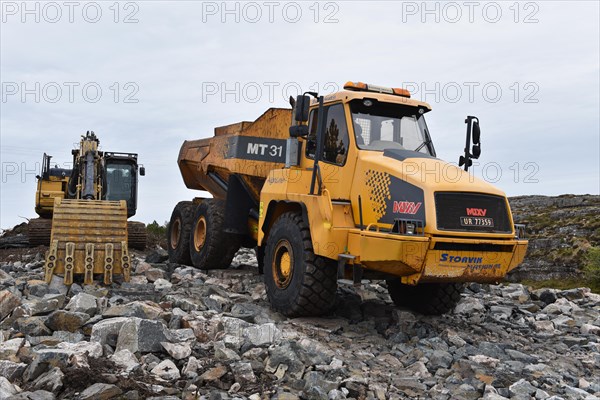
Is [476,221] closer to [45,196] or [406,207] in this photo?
[406,207]

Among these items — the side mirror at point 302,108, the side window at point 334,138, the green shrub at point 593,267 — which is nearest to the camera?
the side mirror at point 302,108

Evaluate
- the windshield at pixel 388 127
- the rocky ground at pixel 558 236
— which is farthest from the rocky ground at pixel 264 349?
the rocky ground at pixel 558 236

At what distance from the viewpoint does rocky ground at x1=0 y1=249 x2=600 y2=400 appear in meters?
5.16

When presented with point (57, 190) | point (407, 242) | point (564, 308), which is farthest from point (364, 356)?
point (57, 190)

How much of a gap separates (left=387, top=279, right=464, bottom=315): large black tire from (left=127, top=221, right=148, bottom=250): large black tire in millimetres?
8485

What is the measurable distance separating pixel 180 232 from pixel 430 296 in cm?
553

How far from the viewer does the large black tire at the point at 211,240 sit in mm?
10914

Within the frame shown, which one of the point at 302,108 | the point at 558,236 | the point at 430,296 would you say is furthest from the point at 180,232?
the point at 558,236

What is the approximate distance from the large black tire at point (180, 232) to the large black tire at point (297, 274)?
4275 mm

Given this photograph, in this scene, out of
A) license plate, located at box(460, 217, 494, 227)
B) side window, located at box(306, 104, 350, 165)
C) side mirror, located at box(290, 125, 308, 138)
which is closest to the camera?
license plate, located at box(460, 217, 494, 227)

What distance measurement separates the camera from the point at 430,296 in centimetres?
853

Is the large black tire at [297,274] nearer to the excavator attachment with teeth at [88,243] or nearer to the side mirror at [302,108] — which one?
the side mirror at [302,108]

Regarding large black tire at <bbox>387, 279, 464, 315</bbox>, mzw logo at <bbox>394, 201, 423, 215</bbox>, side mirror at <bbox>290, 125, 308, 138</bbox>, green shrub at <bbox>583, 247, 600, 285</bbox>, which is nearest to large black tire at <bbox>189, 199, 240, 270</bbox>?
large black tire at <bbox>387, 279, 464, 315</bbox>

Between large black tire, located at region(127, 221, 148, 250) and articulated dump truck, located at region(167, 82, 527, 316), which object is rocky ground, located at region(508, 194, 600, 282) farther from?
large black tire, located at region(127, 221, 148, 250)
